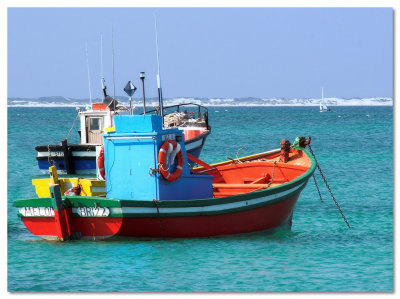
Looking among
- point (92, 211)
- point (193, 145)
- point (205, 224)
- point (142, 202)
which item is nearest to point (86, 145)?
point (193, 145)

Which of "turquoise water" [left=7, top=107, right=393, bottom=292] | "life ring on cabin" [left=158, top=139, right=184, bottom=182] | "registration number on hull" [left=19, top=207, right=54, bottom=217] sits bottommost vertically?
"turquoise water" [left=7, top=107, right=393, bottom=292]

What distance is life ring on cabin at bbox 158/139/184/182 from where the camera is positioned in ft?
44.0

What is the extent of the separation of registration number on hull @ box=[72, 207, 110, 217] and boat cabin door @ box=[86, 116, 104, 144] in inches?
457

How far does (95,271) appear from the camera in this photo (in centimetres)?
1242

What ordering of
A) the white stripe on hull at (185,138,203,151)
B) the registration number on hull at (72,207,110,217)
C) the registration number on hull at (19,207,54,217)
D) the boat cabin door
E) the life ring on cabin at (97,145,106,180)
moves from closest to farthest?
the registration number on hull at (72,207,110,217)
the registration number on hull at (19,207,54,217)
the life ring on cabin at (97,145,106,180)
the boat cabin door
the white stripe on hull at (185,138,203,151)

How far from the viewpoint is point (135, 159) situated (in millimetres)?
13555

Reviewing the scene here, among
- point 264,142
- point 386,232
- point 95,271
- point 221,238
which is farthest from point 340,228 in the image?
point 264,142

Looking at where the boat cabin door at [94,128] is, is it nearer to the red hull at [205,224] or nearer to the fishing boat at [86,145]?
the fishing boat at [86,145]

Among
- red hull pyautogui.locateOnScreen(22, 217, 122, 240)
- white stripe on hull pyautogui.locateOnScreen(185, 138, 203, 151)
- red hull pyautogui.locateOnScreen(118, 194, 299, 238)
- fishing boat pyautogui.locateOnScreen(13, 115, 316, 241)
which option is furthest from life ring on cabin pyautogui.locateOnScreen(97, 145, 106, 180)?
white stripe on hull pyautogui.locateOnScreen(185, 138, 203, 151)

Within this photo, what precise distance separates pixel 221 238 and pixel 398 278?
11.4ft

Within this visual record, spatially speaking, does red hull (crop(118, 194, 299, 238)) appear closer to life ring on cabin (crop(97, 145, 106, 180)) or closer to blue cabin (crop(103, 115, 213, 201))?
blue cabin (crop(103, 115, 213, 201))

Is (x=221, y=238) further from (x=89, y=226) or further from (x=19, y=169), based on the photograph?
(x=19, y=169)

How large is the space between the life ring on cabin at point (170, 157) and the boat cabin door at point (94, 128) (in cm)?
1127

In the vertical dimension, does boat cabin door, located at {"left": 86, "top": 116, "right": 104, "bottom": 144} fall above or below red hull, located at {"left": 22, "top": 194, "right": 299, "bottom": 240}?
above
